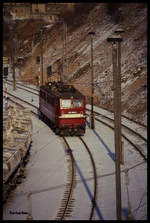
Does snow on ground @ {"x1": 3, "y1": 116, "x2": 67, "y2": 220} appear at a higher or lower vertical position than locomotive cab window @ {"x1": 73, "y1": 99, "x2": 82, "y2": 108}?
lower

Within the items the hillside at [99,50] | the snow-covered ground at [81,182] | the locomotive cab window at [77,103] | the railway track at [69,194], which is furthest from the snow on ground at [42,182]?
the hillside at [99,50]

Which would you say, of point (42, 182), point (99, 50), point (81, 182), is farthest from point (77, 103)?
point (99, 50)

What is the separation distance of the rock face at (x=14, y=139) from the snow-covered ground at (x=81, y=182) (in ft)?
3.96

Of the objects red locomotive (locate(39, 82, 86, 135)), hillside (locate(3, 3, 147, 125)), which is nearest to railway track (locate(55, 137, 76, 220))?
red locomotive (locate(39, 82, 86, 135))

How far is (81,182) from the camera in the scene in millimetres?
19078

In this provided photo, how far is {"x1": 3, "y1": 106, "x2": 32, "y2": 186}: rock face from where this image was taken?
17.4m

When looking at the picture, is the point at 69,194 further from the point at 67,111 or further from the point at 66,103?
the point at 66,103

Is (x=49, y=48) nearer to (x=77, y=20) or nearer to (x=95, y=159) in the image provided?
(x=77, y=20)

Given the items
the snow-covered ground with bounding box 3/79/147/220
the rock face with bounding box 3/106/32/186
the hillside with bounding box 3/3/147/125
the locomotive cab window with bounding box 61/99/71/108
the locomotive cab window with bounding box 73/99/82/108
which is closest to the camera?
the snow-covered ground with bounding box 3/79/147/220

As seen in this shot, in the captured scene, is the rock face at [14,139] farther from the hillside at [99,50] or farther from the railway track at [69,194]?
the hillside at [99,50]

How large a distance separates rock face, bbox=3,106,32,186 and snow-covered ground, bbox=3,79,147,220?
3.96 ft

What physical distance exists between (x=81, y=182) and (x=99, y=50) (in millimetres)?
33453

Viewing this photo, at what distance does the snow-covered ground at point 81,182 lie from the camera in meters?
15.7

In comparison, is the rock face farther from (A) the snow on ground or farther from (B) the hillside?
(B) the hillside
